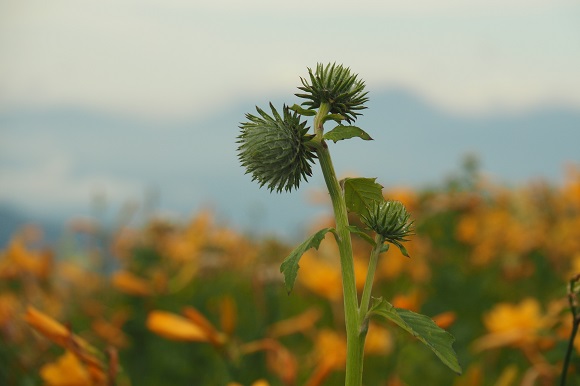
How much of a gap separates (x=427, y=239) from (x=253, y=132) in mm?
4306

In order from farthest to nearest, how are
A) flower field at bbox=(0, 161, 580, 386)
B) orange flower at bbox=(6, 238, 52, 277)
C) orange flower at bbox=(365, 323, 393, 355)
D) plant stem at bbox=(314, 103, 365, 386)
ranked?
orange flower at bbox=(6, 238, 52, 277) → orange flower at bbox=(365, 323, 393, 355) → flower field at bbox=(0, 161, 580, 386) → plant stem at bbox=(314, 103, 365, 386)

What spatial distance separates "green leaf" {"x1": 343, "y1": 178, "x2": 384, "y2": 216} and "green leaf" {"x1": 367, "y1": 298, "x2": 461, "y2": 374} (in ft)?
0.34

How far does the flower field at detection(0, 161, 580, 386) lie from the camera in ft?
4.62

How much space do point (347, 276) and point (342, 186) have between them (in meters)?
0.10

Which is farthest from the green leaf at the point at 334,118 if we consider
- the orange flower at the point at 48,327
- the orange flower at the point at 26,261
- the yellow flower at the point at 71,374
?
the orange flower at the point at 26,261

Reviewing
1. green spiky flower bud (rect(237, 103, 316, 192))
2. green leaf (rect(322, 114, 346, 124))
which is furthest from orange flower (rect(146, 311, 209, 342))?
green leaf (rect(322, 114, 346, 124))

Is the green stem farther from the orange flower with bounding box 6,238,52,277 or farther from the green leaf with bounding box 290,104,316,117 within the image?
the orange flower with bounding box 6,238,52,277

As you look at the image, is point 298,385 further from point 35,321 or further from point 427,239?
point 427,239

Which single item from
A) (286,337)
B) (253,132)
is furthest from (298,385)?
(253,132)

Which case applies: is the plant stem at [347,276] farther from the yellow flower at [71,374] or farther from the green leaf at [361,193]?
the yellow flower at [71,374]

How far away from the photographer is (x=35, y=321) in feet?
3.00

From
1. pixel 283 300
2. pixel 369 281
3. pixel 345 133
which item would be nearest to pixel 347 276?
pixel 369 281

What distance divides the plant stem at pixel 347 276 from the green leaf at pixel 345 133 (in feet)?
0.04

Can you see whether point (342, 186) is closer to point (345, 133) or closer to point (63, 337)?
point (345, 133)
